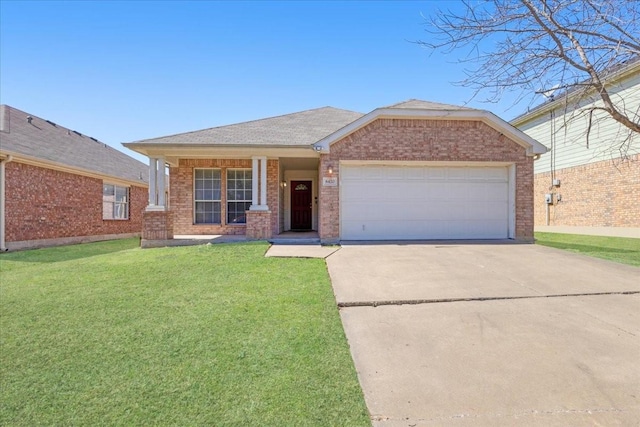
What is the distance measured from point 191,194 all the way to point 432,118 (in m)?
8.75

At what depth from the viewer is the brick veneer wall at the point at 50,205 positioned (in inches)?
434

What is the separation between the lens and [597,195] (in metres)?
15.0

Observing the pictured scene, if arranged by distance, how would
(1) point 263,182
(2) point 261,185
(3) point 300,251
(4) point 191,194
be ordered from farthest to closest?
(4) point 191,194 < (2) point 261,185 < (1) point 263,182 < (3) point 300,251

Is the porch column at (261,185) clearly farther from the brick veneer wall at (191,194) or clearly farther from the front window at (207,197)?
the front window at (207,197)

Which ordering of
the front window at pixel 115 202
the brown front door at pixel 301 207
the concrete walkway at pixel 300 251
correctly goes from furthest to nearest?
the front window at pixel 115 202 < the brown front door at pixel 301 207 < the concrete walkway at pixel 300 251

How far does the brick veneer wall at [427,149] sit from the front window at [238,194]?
3550 mm

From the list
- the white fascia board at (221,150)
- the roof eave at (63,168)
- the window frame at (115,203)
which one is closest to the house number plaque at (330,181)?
the white fascia board at (221,150)

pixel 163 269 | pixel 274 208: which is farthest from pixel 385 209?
pixel 163 269

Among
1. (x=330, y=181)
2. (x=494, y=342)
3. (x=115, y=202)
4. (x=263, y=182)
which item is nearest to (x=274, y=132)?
(x=263, y=182)

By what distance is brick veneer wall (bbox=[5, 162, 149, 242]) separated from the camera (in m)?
11.0

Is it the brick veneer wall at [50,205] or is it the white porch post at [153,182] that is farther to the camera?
the brick veneer wall at [50,205]

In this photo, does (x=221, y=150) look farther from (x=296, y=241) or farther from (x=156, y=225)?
(x=296, y=241)

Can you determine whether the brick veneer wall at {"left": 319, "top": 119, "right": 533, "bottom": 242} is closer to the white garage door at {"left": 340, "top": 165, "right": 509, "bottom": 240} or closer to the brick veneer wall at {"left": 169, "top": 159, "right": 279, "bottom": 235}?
the white garage door at {"left": 340, "top": 165, "right": 509, "bottom": 240}

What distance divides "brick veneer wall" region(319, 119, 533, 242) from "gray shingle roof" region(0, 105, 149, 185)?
10657 millimetres
